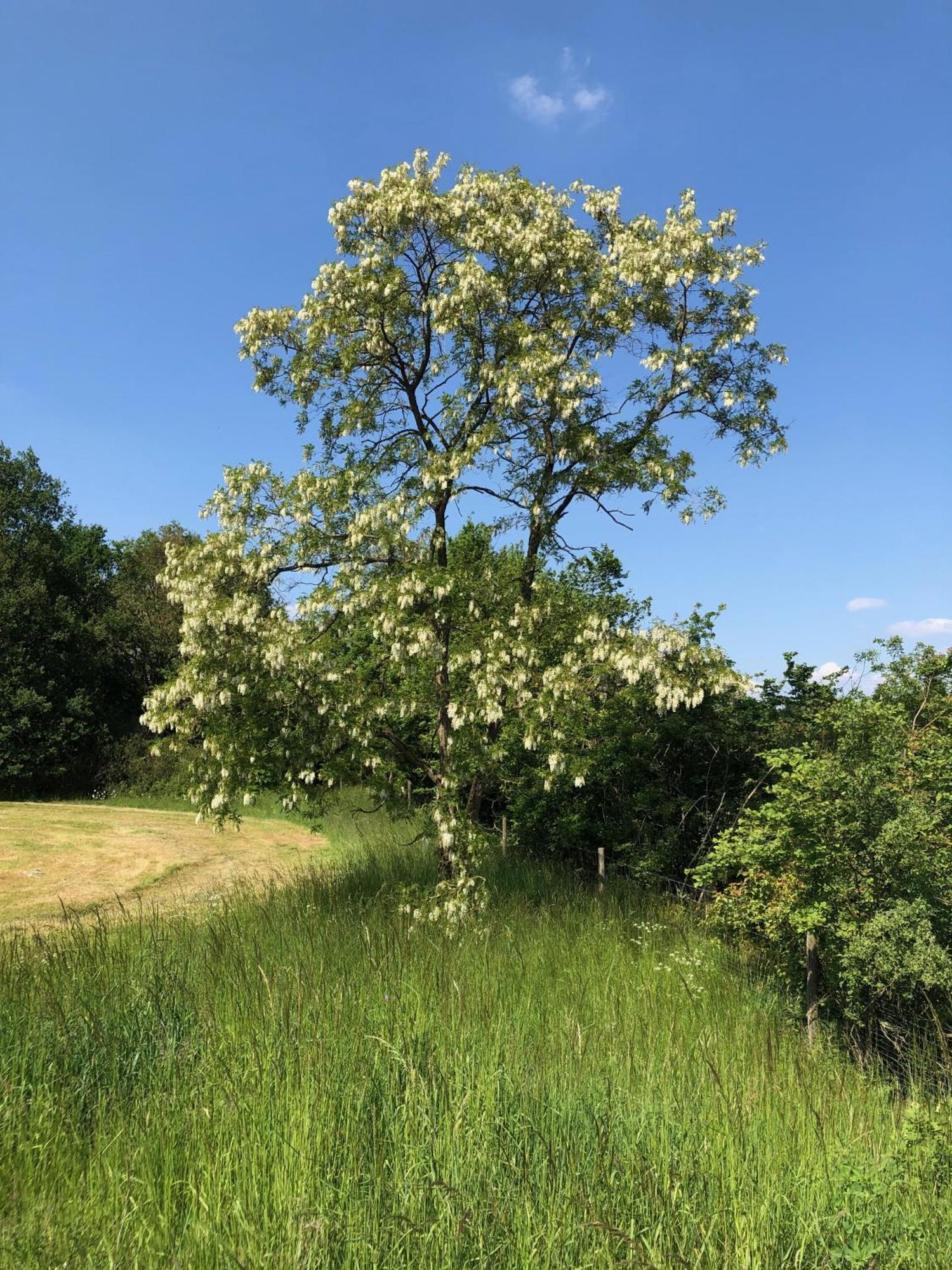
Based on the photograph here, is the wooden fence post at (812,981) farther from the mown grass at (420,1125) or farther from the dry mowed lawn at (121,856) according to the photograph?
the dry mowed lawn at (121,856)

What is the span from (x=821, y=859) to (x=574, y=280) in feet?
26.6

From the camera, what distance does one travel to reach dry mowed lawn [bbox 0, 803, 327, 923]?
13859 mm

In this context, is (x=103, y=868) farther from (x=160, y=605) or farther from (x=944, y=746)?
(x=160, y=605)

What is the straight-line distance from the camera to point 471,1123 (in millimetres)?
3793

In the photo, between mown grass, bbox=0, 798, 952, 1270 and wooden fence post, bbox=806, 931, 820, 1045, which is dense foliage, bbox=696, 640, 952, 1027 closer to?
wooden fence post, bbox=806, 931, 820, 1045

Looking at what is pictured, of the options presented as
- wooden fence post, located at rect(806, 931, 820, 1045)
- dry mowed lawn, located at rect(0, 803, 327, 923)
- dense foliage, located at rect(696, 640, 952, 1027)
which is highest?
dense foliage, located at rect(696, 640, 952, 1027)

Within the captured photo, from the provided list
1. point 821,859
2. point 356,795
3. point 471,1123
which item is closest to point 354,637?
point 821,859

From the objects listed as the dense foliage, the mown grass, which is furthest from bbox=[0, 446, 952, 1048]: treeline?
the mown grass

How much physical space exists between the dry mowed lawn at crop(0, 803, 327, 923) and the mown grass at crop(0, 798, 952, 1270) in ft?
19.5

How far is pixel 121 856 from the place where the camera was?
17.8m

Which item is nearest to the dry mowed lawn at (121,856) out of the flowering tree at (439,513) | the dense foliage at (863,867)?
the flowering tree at (439,513)

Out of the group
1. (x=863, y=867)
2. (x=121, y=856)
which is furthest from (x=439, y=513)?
(x=121, y=856)

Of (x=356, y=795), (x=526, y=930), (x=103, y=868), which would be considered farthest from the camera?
(x=356, y=795)

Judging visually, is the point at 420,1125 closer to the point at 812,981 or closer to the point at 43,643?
the point at 812,981
